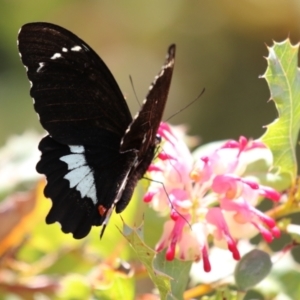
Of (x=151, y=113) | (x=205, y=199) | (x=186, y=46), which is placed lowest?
(x=205, y=199)

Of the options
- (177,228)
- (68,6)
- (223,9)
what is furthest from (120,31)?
(177,228)

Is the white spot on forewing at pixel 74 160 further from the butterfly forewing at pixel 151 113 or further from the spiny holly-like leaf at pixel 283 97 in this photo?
the spiny holly-like leaf at pixel 283 97

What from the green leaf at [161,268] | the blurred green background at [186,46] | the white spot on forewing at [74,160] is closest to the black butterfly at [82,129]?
the white spot on forewing at [74,160]

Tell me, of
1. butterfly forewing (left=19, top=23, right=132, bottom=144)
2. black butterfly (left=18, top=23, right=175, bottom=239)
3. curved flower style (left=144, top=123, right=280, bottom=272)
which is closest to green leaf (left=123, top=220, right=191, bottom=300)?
curved flower style (left=144, top=123, right=280, bottom=272)

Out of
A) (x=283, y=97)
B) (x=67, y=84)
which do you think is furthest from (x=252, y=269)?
(x=67, y=84)

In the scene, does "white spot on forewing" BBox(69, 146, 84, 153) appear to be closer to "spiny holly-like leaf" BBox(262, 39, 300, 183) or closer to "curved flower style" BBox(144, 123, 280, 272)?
"curved flower style" BBox(144, 123, 280, 272)

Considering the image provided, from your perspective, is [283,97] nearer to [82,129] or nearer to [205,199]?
[205,199]
